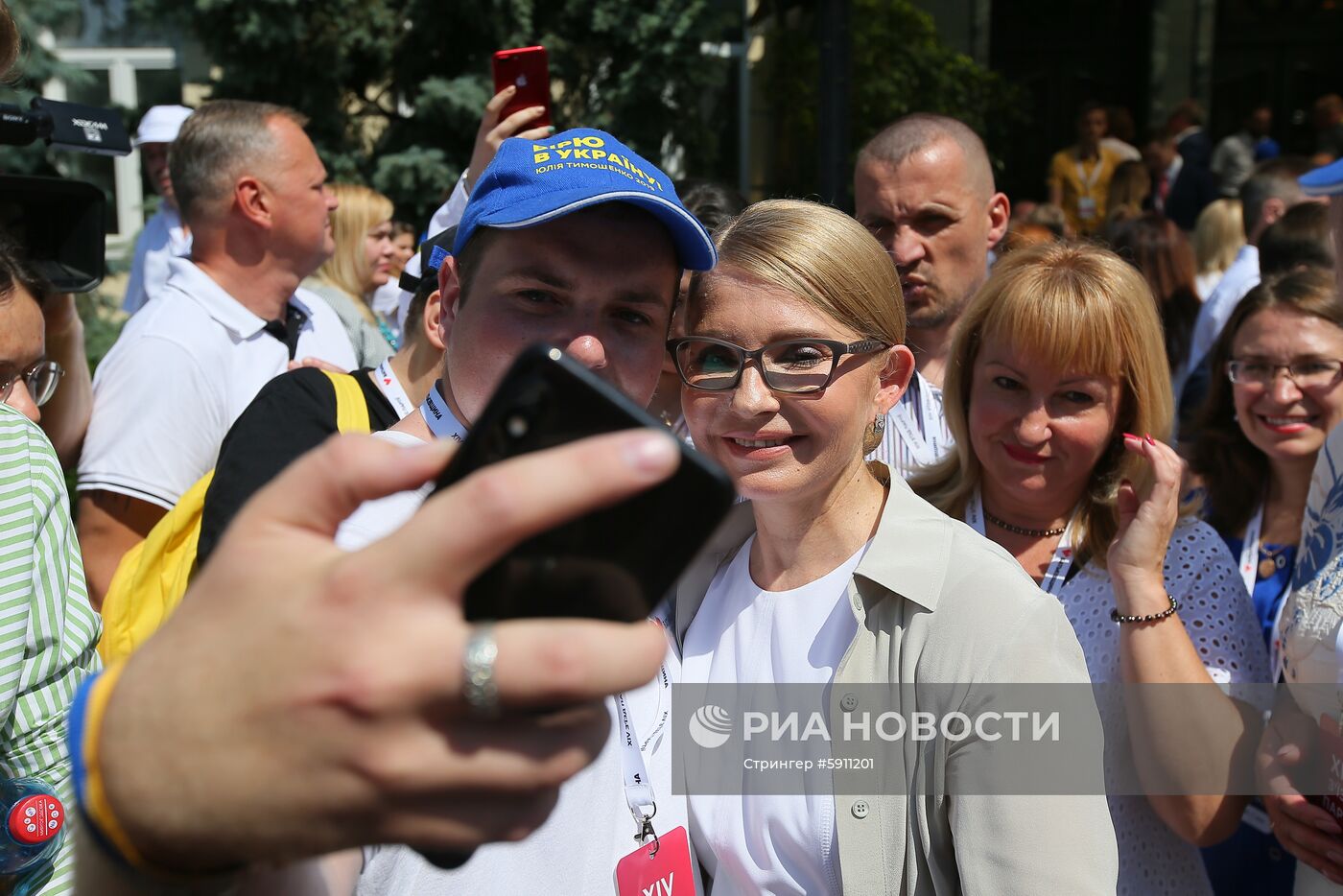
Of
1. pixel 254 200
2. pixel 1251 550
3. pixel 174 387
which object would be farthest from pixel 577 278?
pixel 254 200

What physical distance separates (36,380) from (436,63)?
31.0 ft

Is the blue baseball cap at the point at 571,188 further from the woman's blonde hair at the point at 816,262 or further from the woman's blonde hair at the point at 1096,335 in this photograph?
the woman's blonde hair at the point at 1096,335

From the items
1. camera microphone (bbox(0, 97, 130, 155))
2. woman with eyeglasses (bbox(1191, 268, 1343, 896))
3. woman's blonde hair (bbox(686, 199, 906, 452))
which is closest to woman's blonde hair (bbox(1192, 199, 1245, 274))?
woman with eyeglasses (bbox(1191, 268, 1343, 896))

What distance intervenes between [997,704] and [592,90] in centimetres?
1042

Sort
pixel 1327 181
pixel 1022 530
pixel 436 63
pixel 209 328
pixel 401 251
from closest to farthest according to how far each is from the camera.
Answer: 1. pixel 1327 181
2. pixel 1022 530
3. pixel 209 328
4. pixel 401 251
5. pixel 436 63

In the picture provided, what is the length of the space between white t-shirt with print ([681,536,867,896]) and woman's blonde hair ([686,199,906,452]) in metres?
0.48

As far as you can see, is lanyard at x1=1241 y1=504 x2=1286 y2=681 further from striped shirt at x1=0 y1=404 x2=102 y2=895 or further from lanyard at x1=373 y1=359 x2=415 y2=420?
striped shirt at x1=0 y1=404 x2=102 y2=895

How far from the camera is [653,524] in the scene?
77 cm

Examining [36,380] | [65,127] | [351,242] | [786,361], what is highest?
[65,127]

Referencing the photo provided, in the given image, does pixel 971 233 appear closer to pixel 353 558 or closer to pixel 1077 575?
pixel 1077 575

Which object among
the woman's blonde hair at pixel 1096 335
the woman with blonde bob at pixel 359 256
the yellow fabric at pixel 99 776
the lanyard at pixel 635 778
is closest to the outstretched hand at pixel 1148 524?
the woman's blonde hair at pixel 1096 335

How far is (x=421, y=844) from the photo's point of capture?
0.73 meters

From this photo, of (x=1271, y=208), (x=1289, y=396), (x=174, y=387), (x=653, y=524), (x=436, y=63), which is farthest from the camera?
(x=436, y=63)

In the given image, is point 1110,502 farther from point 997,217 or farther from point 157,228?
point 157,228
